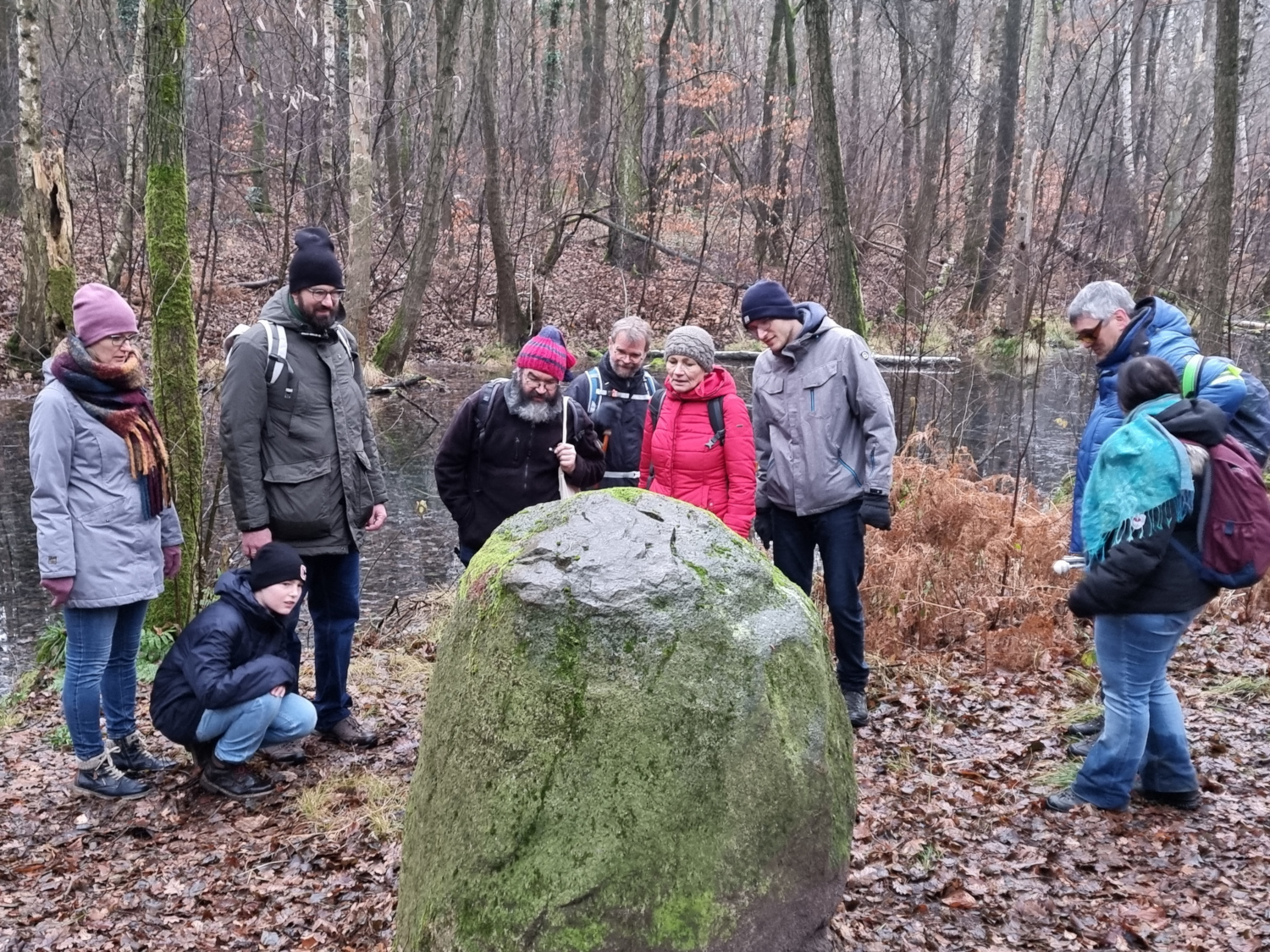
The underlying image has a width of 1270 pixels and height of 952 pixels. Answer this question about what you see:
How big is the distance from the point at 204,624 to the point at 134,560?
43 centimetres

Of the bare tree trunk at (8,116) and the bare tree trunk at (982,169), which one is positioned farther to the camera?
the bare tree trunk at (982,169)

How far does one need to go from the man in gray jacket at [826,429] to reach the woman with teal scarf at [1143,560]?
3.54ft

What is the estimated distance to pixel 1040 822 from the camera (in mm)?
4367

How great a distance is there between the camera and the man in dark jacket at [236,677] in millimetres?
4410

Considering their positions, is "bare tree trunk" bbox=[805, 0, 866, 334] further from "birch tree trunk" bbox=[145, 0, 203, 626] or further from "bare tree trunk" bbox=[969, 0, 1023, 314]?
"bare tree trunk" bbox=[969, 0, 1023, 314]

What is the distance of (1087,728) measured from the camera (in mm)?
5258

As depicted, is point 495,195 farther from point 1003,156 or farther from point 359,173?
point 1003,156

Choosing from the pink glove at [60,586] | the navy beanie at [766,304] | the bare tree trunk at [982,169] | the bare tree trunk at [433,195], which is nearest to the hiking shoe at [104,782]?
the pink glove at [60,586]

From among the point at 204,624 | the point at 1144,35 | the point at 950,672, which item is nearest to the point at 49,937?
the point at 204,624

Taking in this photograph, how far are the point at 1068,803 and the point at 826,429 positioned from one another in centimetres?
202

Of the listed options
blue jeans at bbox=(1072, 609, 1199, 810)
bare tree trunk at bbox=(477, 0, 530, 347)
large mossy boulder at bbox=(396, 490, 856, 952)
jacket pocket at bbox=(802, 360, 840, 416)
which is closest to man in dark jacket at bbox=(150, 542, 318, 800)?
large mossy boulder at bbox=(396, 490, 856, 952)

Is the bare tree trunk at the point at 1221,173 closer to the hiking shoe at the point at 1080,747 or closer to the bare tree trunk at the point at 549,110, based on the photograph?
the hiking shoe at the point at 1080,747

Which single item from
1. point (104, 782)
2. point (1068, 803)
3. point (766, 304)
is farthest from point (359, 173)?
point (1068, 803)

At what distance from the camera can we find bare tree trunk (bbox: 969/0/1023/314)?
20906mm
